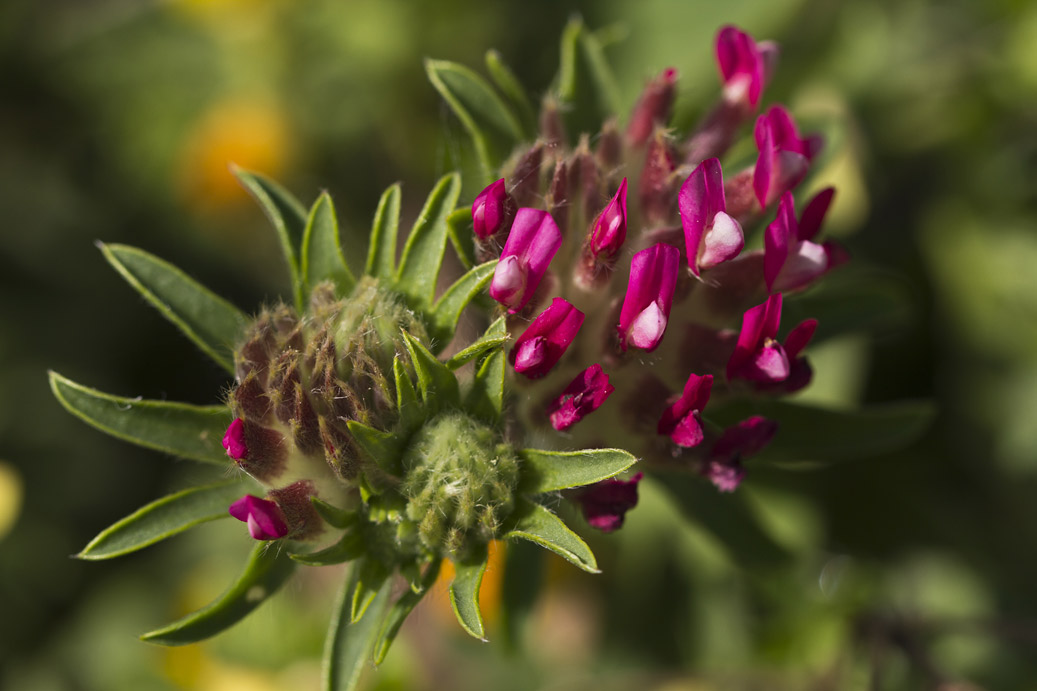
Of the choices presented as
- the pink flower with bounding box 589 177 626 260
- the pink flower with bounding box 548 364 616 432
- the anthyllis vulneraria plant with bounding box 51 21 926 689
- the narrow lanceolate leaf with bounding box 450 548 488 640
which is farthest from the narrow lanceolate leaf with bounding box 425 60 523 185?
the narrow lanceolate leaf with bounding box 450 548 488 640

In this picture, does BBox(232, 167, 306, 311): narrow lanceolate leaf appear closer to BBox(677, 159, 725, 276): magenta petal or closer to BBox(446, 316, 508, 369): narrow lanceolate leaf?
BBox(446, 316, 508, 369): narrow lanceolate leaf

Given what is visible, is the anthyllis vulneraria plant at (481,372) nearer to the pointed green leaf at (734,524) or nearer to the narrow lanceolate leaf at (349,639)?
the narrow lanceolate leaf at (349,639)

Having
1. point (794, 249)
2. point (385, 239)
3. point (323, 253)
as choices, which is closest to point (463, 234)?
point (385, 239)

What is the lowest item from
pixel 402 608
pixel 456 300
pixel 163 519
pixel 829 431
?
pixel 829 431

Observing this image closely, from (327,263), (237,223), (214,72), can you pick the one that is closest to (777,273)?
(327,263)

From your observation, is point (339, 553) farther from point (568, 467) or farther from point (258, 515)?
point (568, 467)
